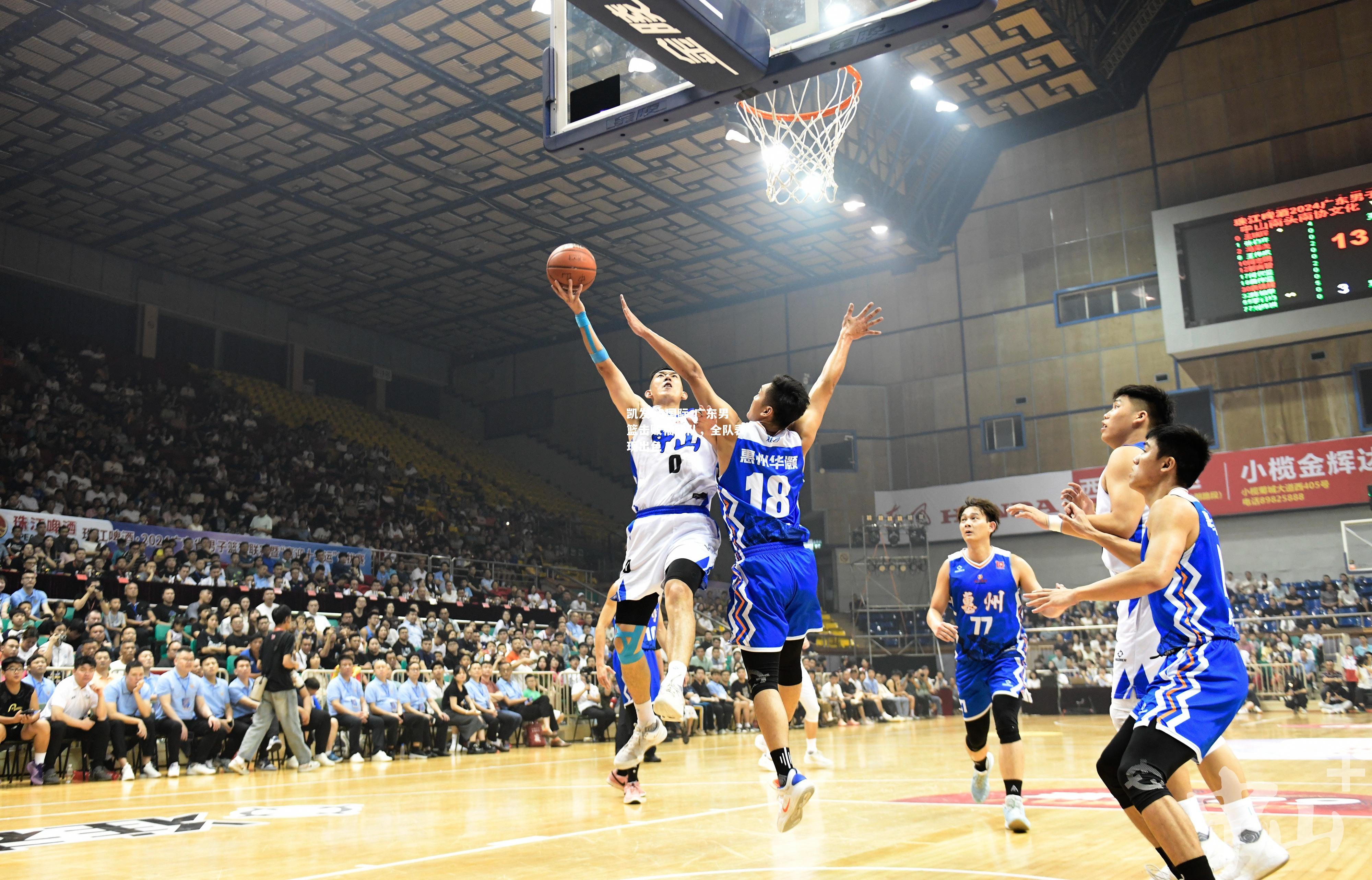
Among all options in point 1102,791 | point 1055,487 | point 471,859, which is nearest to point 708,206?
point 1055,487

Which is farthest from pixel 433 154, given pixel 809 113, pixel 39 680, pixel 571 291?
pixel 571 291

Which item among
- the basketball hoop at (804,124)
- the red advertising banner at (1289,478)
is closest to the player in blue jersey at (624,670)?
the basketball hoop at (804,124)

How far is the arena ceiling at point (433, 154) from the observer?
57.6 ft

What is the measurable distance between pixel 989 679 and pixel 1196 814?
2509mm

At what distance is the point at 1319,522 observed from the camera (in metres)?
22.6

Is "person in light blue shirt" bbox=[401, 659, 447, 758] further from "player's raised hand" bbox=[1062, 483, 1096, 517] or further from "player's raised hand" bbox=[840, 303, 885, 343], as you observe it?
"player's raised hand" bbox=[1062, 483, 1096, 517]

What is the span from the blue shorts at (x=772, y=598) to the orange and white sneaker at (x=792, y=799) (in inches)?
24.3

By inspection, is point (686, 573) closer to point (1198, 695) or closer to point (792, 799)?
point (792, 799)

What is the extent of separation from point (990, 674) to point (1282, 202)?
17.0 m

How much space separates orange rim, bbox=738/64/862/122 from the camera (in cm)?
1212

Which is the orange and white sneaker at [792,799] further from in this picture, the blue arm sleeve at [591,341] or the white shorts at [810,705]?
the white shorts at [810,705]

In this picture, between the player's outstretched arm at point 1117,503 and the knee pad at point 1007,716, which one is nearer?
the player's outstretched arm at point 1117,503

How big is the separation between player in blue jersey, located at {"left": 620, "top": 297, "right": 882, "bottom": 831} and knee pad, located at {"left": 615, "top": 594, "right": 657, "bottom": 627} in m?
0.96

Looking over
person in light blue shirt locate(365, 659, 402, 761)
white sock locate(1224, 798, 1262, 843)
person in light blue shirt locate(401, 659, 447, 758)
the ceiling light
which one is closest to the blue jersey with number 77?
white sock locate(1224, 798, 1262, 843)
